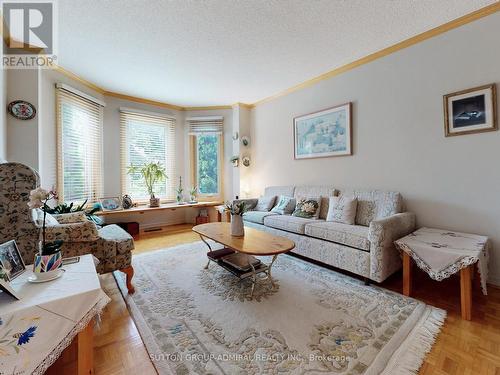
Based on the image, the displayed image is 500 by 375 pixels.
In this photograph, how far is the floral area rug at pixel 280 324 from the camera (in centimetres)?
125

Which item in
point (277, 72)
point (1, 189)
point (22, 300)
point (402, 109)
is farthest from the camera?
point (277, 72)

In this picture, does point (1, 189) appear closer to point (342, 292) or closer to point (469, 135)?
point (342, 292)

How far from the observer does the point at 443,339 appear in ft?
4.67

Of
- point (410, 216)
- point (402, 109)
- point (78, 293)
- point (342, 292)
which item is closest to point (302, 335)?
point (342, 292)

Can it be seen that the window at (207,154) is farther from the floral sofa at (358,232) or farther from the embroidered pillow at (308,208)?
the embroidered pillow at (308,208)

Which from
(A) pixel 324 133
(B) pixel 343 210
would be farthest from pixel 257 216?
(A) pixel 324 133

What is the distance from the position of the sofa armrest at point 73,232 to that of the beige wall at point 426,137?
10.1ft

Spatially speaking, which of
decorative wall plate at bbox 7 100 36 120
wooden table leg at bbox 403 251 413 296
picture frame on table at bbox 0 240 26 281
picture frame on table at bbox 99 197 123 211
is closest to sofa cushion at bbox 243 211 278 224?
wooden table leg at bbox 403 251 413 296

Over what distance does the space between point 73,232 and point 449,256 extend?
3.04 meters

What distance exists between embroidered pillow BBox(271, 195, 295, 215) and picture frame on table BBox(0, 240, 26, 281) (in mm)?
2895

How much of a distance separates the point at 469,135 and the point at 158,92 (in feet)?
14.9

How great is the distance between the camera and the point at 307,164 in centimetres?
373

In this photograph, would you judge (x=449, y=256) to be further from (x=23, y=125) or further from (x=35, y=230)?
(x=23, y=125)

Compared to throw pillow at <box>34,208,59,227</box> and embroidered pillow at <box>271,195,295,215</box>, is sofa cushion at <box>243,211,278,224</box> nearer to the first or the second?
embroidered pillow at <box>271,195,295,215</box>
